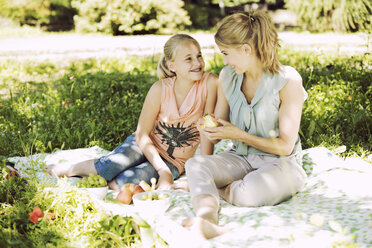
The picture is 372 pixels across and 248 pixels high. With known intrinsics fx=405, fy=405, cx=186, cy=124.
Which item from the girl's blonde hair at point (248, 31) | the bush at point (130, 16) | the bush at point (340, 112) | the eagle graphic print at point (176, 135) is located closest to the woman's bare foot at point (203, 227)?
the eagle graphic print at point (176, 135)

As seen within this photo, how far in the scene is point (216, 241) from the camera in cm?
211

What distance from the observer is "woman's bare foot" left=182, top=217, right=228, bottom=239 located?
2.12m

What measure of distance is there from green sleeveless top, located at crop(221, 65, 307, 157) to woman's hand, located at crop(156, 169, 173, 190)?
53 cm

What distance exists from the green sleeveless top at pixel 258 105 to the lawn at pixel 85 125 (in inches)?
39.6

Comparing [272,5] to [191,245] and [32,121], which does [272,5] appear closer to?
[32,121]

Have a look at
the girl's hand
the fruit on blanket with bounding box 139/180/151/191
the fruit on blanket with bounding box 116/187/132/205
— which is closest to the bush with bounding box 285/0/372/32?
the girl's hand

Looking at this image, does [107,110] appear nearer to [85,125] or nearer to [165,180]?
[85,125]

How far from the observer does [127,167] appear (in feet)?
10.4

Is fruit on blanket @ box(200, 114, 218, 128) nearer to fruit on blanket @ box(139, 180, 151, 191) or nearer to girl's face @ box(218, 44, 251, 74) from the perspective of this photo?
girl's face @ box(218, 44, 251, 74)

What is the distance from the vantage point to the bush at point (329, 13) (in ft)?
34.5

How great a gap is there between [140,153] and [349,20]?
907 centimetres

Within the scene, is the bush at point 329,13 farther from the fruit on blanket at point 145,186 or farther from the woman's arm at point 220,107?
the fruit on blanket at point 145,186

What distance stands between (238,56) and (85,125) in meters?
2.11

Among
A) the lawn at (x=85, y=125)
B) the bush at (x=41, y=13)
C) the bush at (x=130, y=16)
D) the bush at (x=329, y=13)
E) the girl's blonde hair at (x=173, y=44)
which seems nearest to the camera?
the lawn at (x=85, y=125)
